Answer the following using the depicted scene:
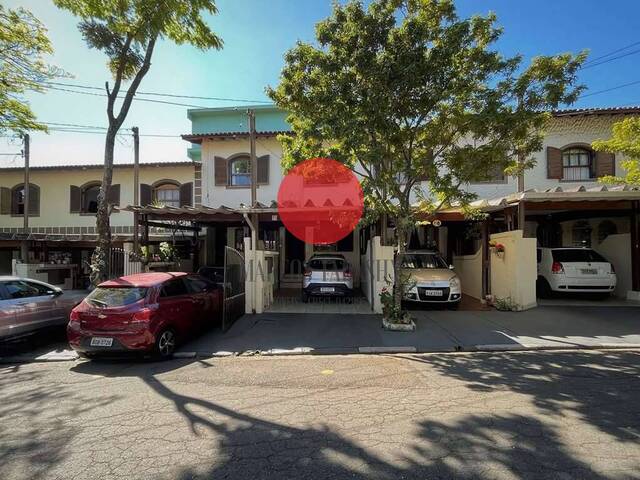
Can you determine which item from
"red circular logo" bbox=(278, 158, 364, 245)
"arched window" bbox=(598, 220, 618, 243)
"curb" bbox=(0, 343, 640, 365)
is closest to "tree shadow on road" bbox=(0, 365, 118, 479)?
"curb" bbox=(0, 343, 640, 365)

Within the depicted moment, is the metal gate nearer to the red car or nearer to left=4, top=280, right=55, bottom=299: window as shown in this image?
the red car

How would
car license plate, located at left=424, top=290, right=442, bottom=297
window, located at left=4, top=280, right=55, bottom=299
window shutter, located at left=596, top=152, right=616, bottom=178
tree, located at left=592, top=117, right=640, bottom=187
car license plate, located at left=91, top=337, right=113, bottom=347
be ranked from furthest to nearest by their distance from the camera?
window shutter, located at left=596, top=152, right=616, bottom=178 < tree, located at left=592, top=117, right=640, bottom=187 < car license plate, located at left=424, top=290, right=442, bottom=297 < window, located at left=4, top=280, right=55, bottom=299 < car license plate, located at left=91, top=337, right=113, bottom=347

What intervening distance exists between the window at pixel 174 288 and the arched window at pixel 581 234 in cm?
1493

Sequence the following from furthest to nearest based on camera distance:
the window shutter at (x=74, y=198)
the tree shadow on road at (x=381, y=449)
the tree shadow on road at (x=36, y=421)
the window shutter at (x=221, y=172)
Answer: the window shutter at (x=74, y=198) → the window shutter at (x=221, y=172) → the tree shadow on road at (x=36, y=421) → the tree shadow on road at (x=381, y=449)

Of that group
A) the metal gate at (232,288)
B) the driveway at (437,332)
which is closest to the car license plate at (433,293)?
the driveway at (437,332)

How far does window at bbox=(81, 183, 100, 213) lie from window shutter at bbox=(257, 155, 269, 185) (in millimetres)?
8561

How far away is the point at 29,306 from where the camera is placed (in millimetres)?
8078

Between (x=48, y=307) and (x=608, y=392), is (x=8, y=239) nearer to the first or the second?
(x=48, y=307)

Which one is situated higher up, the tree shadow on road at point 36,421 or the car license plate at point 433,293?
the car license plate at point 433,293

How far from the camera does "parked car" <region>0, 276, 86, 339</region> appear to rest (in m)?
7.62

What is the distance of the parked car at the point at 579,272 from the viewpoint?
38.4 feet

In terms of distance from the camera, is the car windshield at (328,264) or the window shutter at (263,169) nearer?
the car windshield at (328,264)

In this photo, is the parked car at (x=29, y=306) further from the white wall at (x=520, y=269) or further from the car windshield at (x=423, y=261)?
the white wall at (x=520, y=269)

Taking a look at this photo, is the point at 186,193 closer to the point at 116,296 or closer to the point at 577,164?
the point at 116,296
